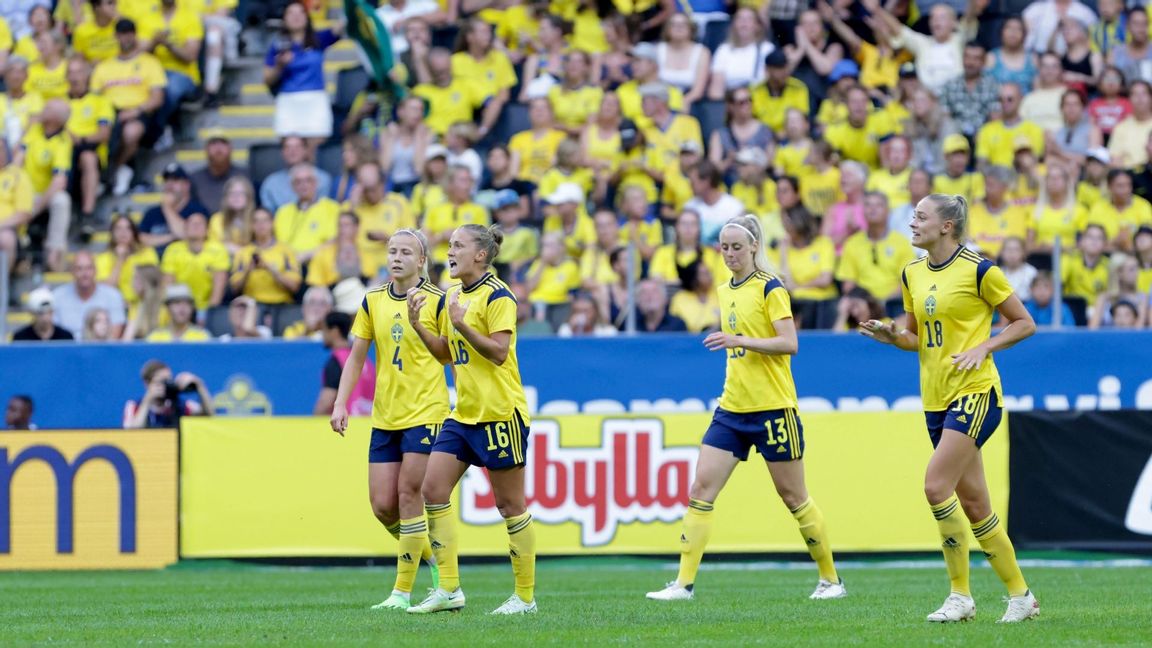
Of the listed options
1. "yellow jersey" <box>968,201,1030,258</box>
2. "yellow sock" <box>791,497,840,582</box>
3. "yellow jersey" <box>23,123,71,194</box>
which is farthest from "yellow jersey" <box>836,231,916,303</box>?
"yellow jersey" <box>23,123,71,194</box>

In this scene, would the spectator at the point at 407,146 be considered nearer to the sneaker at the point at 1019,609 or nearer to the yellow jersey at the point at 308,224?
the yellow jersey at the point at 308,224

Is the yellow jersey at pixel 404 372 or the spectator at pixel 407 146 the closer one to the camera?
the yellow jersey at pixel 404 372

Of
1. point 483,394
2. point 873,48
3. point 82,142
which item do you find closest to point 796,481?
point 483,394

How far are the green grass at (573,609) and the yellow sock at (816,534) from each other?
0.85 ft

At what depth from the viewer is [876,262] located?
17812 mm

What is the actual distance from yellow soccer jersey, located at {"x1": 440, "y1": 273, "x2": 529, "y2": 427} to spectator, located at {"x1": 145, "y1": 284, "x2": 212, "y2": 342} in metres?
8.63

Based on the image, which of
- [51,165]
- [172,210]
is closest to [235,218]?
[172,210]

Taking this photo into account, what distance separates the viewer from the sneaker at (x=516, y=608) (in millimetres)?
10102

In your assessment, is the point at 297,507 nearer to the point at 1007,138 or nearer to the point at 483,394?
the point at 483,394

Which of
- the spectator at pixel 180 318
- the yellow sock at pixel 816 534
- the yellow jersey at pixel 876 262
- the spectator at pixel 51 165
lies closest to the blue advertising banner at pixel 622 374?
the spectator at pixel 180 318

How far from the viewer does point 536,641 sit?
28.2ft

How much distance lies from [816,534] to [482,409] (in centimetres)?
278

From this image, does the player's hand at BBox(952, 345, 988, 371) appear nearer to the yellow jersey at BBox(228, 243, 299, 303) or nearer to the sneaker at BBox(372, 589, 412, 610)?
the sneaker at BBox(372, 589, 412, 610)

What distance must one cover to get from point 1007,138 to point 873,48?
2384 millimetres
